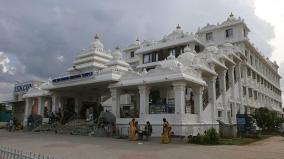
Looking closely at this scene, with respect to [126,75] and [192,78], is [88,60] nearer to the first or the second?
[126,75]

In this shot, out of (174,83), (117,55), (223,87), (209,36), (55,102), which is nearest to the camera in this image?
(174,83)

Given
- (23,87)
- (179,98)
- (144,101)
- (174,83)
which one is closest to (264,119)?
(179,98)

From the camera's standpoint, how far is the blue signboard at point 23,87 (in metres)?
38.7

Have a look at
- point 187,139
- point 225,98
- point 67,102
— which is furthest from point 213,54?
point 67,102

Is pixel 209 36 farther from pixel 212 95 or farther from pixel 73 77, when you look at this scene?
pixel 73 77

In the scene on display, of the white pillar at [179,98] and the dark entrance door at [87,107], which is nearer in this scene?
the white pillar at [179,98]

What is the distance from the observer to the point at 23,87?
40.0 m

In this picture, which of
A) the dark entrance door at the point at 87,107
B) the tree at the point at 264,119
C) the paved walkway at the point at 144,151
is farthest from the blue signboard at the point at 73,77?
the tree at the point at 264,119

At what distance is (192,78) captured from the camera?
794 inches

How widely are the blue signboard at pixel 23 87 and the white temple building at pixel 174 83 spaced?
3578mm

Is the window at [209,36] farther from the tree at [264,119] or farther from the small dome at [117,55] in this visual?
the small dome at [117,55]

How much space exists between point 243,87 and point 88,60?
73.4 ft

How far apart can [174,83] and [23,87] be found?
28667mm

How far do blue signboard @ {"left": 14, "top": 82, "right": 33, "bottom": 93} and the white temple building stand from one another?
3.58 metres
